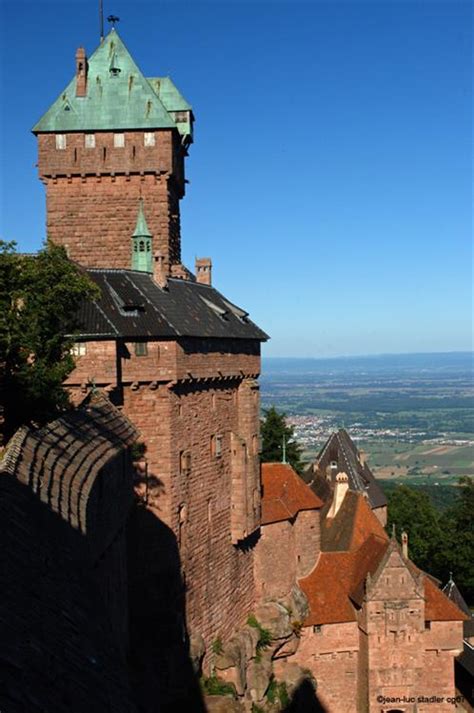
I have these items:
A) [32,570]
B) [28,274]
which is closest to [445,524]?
[28,274]

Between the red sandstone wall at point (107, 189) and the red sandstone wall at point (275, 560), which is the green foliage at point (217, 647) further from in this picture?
the red sandstone wall at point (107, 189)

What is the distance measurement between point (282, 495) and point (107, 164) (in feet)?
43.3

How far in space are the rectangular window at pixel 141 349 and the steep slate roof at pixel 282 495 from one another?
33.2ft

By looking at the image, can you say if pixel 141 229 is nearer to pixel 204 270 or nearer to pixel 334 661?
pixel 204 270

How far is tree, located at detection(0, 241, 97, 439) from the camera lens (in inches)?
688

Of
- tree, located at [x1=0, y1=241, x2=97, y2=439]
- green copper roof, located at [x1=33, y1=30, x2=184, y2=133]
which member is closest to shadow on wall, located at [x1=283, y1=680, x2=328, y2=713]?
tree, located at [x1=0, y1=241, x2=97, y2=439]

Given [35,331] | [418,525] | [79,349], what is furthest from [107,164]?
[418,525]

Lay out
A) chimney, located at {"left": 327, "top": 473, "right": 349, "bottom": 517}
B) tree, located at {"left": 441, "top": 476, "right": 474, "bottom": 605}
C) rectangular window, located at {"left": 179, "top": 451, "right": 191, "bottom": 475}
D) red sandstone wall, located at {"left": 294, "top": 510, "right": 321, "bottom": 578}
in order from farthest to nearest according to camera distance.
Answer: tree, located at {"left": 441, "top": 476, "right": 474, "bottom": 605} < chimney, located at {"left": 327, "top": 473, "right": 349, "bottom": 517} < red sandstone wall, located at {"left": 294, "top": 510, "right": 321, "bottom": 578} < rectangular window, located at {"left": 179, "top": 451, "right": 191, "bottom": 475}

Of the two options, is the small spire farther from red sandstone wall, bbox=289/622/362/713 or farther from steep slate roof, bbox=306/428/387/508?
steep slate roof, bbox=306/428/387/508

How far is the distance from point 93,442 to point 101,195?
61.0 feet

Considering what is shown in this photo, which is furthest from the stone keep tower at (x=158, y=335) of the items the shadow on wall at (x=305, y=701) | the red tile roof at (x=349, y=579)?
the shadow on wall at (x=305, y=701)

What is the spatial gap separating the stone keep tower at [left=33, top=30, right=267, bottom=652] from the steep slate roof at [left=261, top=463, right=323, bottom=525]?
62.7 inches

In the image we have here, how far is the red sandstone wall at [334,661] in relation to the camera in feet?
100.0

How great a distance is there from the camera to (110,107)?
97.3 feet
